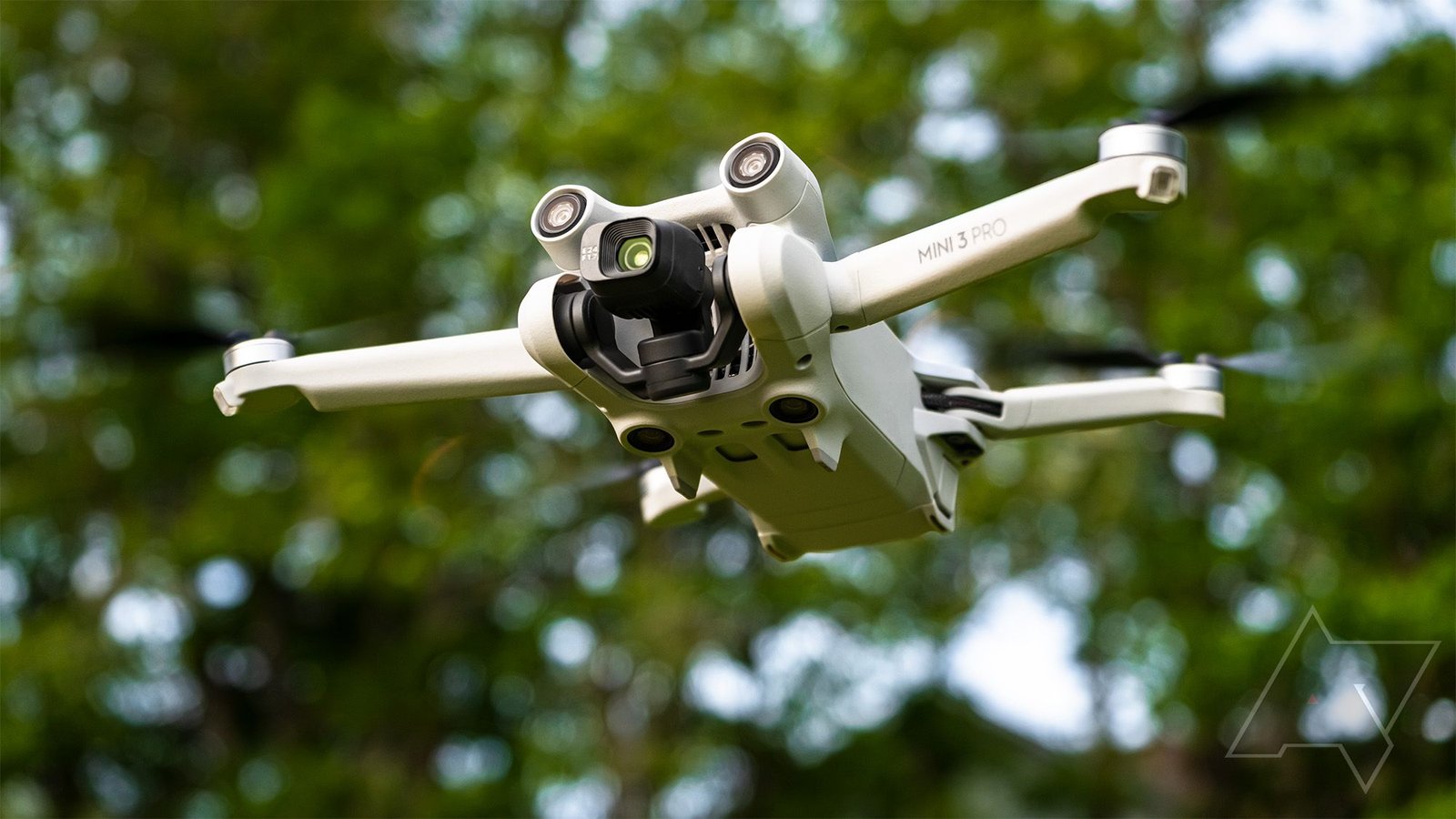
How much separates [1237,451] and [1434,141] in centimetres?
324

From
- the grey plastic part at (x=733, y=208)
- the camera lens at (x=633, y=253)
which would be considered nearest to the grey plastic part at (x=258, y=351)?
the grey plastic part at (x=733, y=208)

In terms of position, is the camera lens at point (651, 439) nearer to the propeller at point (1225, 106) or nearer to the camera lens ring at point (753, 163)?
the camera lens ring at point (753, 163)

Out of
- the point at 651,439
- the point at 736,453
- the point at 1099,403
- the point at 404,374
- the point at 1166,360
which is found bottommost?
the point at 651,439

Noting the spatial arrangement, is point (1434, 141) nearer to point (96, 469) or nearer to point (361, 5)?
point (361, 5)

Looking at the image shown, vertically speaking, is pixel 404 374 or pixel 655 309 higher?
pixel 404 374

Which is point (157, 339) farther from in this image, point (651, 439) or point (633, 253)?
point (633, 253)

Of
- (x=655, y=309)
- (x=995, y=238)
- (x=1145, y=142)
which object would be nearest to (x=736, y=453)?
(x=655, y=309)

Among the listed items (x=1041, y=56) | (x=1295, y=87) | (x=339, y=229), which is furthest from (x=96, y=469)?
(x=1295, y=87)

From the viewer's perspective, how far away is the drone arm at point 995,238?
4652 millimetres

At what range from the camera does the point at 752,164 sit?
16.7ft

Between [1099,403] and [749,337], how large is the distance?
2.00 m

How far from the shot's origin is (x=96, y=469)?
766 inches
